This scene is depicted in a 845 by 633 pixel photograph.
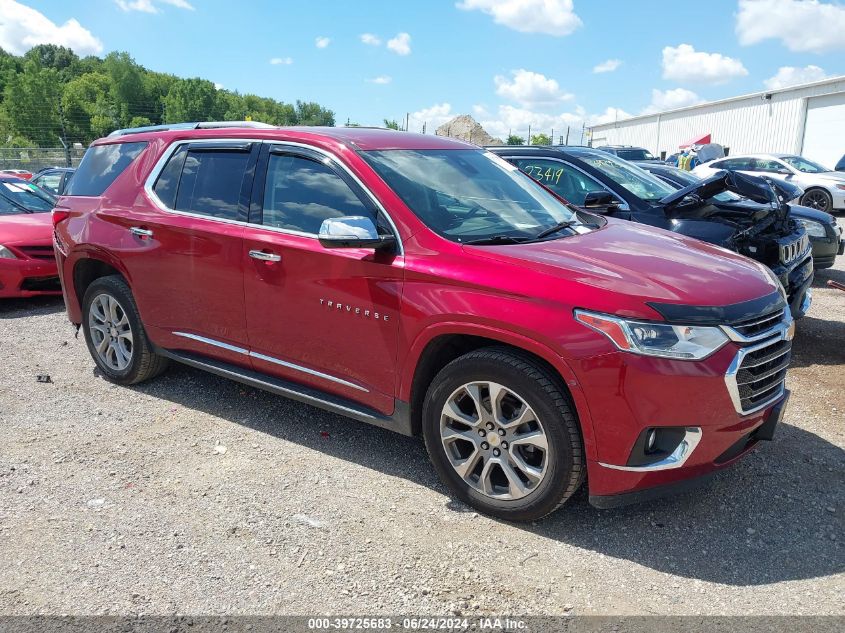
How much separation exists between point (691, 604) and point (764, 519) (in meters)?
0.88

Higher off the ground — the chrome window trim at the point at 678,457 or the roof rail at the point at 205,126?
the roof rail at the point at 205,126

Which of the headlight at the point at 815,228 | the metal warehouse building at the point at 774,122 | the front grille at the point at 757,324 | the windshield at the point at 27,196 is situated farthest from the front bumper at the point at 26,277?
the metal warehouse building at the point at 774,122

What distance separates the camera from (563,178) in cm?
692

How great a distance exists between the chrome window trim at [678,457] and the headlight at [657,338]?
0.36 m

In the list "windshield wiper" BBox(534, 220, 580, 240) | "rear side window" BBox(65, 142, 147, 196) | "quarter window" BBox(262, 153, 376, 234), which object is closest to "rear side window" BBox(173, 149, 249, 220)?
"quarter window" BBox(262, 153, 376, 234)

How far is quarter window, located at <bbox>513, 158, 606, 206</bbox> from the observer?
6.74 meters

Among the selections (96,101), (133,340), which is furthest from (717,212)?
(96,101)

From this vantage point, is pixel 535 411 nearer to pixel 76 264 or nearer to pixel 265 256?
pixel 265 256

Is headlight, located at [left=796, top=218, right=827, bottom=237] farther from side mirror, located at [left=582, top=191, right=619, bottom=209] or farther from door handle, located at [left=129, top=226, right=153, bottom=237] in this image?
door handle, located at [left=129, top=226, right=153, bottom=237]

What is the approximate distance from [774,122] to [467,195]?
36.1 metres

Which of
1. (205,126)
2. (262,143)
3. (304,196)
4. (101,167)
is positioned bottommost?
(304,196)

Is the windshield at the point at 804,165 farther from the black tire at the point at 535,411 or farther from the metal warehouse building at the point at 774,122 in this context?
the black tire at the point at 535,411

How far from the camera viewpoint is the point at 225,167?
14.0ft

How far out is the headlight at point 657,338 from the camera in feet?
9.24
